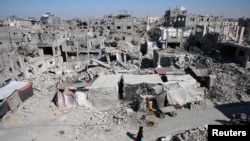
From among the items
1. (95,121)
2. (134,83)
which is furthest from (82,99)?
(134,83)

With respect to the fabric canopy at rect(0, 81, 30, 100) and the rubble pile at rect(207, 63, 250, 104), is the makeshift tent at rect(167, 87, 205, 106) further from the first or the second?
the fabric canopy at rect(0, 81, 30, 100)

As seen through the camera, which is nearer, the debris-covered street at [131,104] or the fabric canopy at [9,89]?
the debris-covered street at [131,104]

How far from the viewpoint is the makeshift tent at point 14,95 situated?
42.2ft

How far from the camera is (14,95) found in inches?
539

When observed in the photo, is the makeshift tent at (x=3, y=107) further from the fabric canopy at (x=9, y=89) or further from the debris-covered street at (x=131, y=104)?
the fabric canopy at (x=9, y=89)

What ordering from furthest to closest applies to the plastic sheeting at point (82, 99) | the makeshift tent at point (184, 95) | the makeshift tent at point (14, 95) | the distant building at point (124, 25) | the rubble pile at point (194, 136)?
the distant building at point (124, 25), the plastic sheeting at point (82, 99), the makeshift tent at point (14, 95), the makeshift tent at point (184, 95), the rubble pile at point (194, 136)

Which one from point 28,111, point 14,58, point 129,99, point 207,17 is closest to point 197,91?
point 129,99

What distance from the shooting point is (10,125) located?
11.8 m

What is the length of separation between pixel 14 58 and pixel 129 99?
1873 centimetres

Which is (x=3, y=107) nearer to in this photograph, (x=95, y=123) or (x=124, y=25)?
(x=95, y=123)

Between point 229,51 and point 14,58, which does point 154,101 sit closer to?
point 229,51

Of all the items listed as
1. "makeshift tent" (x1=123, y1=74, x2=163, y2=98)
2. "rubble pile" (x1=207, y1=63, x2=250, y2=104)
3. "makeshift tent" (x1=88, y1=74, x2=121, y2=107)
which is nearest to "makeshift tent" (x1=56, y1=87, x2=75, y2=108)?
"makeshift tent" (x1=88, y1=74, x2=121, y2=107)

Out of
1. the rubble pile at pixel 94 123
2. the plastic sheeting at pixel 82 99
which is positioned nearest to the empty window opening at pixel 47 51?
the plastic sheeting at pixel 82 99

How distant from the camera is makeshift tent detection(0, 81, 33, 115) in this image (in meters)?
12.9
